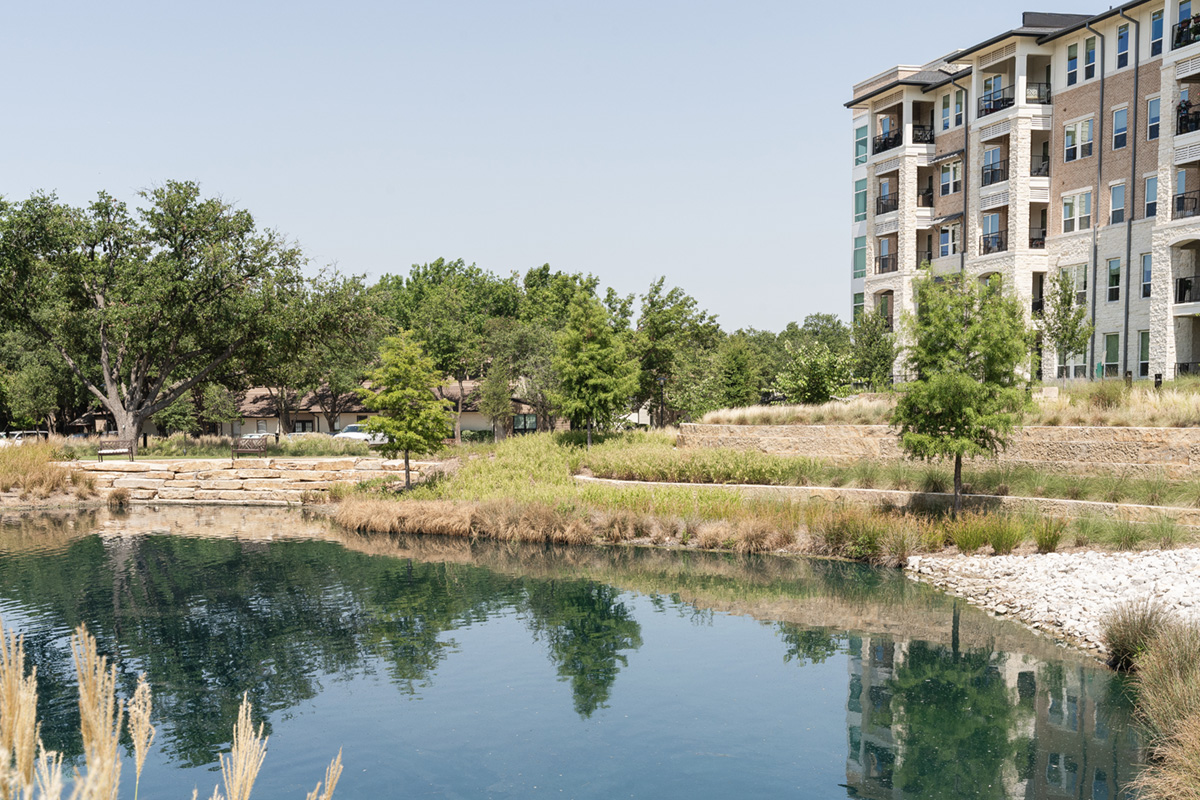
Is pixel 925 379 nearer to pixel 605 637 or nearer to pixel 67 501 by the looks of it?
pixel 605 637

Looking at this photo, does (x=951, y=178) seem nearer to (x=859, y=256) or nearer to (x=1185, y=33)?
(x=859, y=256)

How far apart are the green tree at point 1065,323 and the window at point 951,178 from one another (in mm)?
9243

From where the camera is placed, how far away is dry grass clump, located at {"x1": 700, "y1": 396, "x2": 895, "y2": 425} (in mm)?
30125

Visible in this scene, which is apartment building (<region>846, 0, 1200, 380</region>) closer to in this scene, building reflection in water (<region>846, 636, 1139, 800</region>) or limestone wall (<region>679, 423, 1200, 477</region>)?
limestone wall (<region>679, 423, 1200, 477</region>)

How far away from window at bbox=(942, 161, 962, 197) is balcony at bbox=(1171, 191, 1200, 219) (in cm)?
1034

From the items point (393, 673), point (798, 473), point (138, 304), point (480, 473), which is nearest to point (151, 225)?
point (138, 304)

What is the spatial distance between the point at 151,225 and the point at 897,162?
35.0m

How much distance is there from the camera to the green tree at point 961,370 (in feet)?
Answer: 67.2

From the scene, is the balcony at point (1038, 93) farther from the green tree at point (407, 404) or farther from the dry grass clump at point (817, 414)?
the green tree at point (407, 404)

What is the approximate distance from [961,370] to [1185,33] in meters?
21.4

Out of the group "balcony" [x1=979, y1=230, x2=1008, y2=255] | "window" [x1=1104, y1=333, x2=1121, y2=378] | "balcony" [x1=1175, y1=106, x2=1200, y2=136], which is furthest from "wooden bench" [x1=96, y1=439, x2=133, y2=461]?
"balcony" [x1=1175, y1=106, x2=1200, y2=136]

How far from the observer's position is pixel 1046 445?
24844 millimetres

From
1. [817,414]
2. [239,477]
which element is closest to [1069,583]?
[817,414]

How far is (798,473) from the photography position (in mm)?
27500
